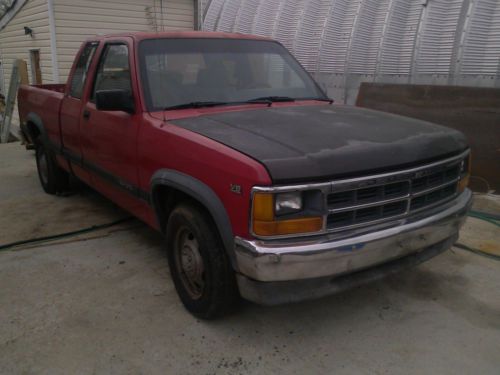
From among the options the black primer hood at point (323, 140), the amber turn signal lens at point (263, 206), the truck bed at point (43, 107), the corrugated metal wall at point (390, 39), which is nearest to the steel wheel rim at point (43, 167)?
the truck bed at point (43, 107)

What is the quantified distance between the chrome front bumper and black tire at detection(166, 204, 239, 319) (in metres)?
0.23

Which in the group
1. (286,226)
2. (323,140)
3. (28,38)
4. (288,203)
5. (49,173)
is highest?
(28,38)

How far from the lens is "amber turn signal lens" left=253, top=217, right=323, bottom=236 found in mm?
2330

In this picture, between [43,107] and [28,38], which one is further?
[28,38]

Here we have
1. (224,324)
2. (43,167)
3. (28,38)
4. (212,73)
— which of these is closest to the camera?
(224,324)

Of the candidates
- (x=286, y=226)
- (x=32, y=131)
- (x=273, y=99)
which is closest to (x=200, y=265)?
(x=286, y=226)

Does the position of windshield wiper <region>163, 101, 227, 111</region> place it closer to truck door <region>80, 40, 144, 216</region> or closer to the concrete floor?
truck door <region>80, 40, 144, 216</region>

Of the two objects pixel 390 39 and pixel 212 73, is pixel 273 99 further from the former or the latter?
pixel 390 39

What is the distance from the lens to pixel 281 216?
235cm

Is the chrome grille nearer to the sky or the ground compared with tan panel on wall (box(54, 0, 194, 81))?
nearer to the ground

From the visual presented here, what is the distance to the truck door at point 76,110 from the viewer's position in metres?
4.48

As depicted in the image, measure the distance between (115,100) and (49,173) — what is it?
10.2ft

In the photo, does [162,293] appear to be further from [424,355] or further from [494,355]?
[494,355]

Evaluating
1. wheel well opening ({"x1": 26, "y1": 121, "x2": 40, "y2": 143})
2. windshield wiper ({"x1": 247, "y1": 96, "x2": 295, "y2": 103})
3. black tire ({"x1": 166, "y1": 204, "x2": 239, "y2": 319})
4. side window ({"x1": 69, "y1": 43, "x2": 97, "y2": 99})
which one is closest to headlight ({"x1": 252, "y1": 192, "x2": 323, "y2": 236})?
black tire ({"x1": 166, "y1": 204, "x2": 239, "y2": 319})
